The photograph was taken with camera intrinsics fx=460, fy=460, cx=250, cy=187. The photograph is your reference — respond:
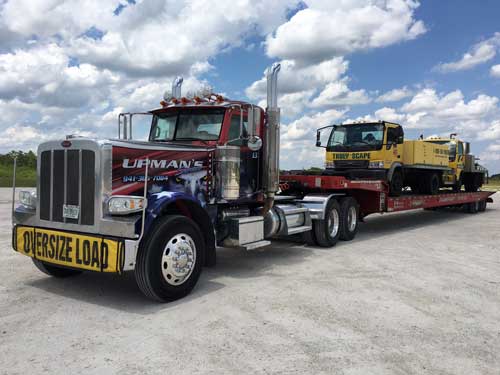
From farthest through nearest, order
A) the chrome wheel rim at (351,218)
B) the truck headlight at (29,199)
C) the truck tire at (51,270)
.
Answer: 1. the chrome wheel rim at (351,218)
2. the truck tire at (51,270)
3. the truck headlight at (29,199)

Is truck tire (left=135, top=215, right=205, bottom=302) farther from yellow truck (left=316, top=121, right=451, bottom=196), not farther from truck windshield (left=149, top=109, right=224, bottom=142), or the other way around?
yellow truck (left=316, top=121, right=451, bottom=196)

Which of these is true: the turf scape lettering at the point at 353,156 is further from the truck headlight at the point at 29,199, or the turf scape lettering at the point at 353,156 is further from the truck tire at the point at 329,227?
the truck headlight at the point at 29,199

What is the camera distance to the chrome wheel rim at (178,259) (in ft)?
17.0

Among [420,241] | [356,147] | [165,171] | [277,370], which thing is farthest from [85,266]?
[356,147]

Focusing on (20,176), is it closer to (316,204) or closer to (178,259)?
(316,204)

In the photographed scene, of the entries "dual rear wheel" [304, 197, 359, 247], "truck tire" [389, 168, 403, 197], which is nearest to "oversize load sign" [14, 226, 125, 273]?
"dual rear wheel" [304, 197, 359, 247]

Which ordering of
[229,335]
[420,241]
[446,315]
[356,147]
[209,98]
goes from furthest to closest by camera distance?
[356,147]
[420,241]
[209,98]
[446,315]
[229,335]

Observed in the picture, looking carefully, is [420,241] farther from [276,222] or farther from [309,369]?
[309,369]

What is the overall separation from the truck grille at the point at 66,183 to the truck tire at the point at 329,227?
501 centimetres

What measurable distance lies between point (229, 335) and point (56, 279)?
126 inches

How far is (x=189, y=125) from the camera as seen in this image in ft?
23.0

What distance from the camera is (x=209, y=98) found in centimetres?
698

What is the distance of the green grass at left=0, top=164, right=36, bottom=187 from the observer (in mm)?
34631

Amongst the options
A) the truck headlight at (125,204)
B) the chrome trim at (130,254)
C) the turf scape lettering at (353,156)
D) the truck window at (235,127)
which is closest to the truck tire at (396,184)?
the turf scape lettering at (353,156)
